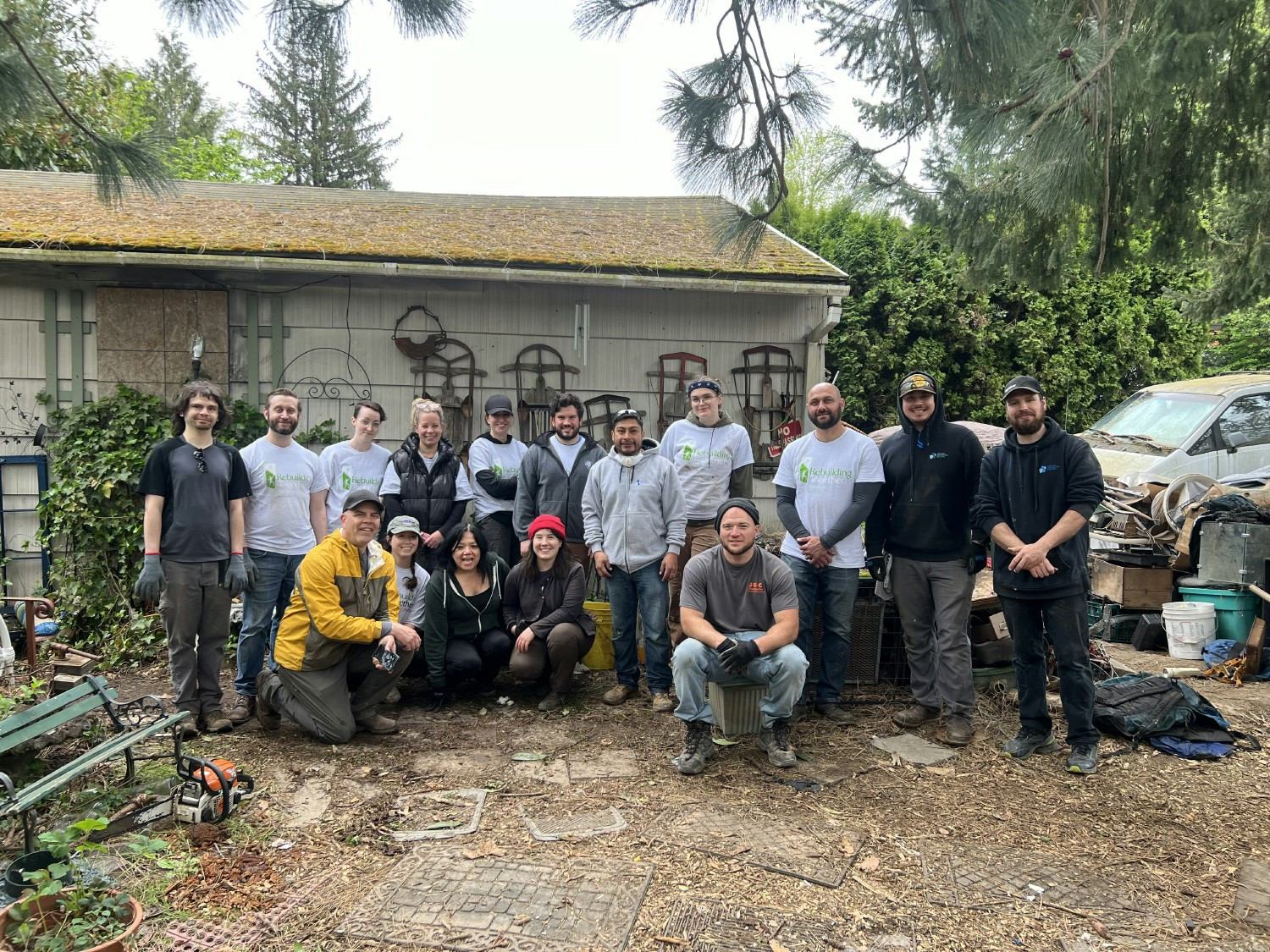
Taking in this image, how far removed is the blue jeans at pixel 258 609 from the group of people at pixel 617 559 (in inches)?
0.6

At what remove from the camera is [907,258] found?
44.8 feet

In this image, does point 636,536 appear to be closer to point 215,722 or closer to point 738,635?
point 738,635

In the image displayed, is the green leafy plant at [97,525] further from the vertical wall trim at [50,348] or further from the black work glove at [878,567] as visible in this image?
the black work glove at [878,567]

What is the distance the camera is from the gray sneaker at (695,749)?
4.21 meters

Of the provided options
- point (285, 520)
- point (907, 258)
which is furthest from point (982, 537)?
point (907, 258)

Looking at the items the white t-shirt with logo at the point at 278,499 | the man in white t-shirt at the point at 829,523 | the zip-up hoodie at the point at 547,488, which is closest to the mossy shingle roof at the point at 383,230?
the man in white t-shirt at the point at 829,523

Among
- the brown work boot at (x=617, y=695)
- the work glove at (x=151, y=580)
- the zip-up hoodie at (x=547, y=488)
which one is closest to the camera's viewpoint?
the work glove at (x=151, y=580)

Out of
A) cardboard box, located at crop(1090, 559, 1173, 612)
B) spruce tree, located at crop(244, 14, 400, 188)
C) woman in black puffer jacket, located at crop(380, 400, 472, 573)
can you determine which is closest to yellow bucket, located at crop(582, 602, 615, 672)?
woman in black puffer jacket, located at crop(380, 400, 472, 573)

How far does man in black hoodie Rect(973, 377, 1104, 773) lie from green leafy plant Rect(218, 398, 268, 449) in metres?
5.56

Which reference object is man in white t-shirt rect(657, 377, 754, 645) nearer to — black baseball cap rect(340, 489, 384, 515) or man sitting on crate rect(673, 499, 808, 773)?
man sitting on crate rect(673, 499, 808, 773)

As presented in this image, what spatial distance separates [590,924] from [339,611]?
2.20 metres

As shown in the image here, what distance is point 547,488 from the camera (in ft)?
18.3

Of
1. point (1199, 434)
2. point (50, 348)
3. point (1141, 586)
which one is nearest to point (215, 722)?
point (50, 348)

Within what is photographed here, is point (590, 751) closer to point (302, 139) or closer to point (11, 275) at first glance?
point (11, 275)
